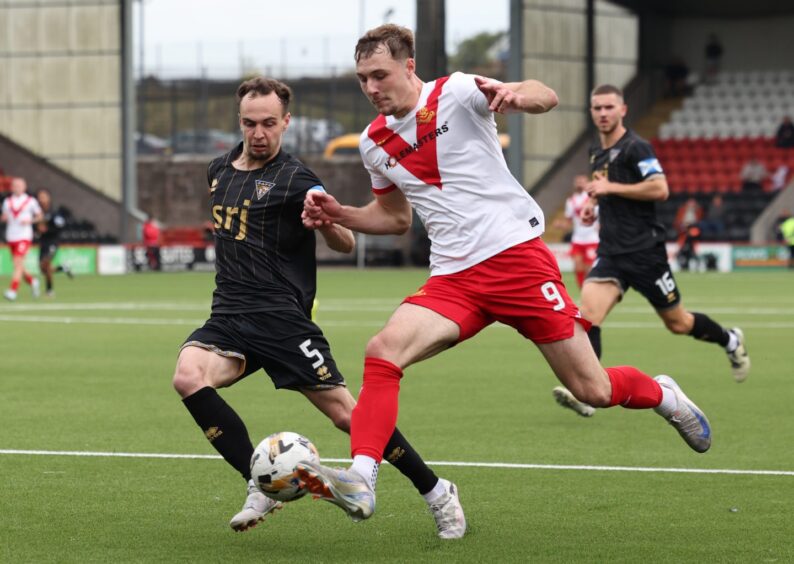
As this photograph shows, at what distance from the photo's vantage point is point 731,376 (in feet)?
42.5

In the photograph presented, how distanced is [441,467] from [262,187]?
2142 mm

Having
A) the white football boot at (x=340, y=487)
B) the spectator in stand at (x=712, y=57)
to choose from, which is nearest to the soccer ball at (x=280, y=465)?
the white football boot at (x=340, y=487)

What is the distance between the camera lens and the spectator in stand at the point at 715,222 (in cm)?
4078

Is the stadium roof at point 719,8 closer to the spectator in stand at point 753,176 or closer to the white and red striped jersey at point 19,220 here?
the spectator in stand at point 753,176

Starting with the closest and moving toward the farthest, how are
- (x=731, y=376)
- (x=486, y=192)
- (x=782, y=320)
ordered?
(x=486, y=192) → (x=731, y=376) → (x=782, y=320)

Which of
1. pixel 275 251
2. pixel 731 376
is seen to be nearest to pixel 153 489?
pixel 275 251

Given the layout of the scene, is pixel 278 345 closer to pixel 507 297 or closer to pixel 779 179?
pixel 507 297

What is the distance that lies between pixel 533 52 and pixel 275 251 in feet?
125

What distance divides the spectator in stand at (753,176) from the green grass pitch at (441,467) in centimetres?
2764

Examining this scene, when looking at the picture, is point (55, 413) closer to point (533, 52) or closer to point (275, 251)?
point (275, 251)

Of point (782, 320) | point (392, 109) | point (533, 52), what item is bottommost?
point (782, 320)

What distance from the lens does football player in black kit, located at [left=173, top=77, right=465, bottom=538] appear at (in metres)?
6.26

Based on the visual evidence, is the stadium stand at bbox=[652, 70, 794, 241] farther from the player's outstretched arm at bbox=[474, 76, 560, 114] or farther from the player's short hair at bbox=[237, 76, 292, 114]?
the player's outstretched arm at bbox=[474, 76, 560, 114]

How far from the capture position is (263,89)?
6598mm
